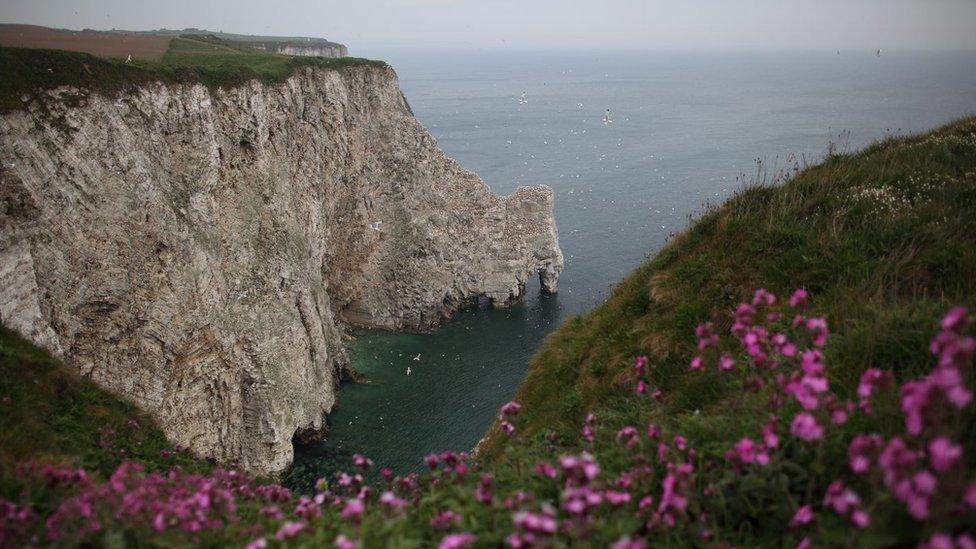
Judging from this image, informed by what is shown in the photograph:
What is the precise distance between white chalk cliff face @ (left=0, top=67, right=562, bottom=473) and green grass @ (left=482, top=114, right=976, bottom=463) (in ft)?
54.9

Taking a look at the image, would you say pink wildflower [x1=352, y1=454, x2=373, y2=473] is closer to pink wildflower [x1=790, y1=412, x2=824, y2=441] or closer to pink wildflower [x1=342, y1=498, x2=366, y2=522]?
pink wildflower [x1=342, y1=498, x2=366, y2=522]

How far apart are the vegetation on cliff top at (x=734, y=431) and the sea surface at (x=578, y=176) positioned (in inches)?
129

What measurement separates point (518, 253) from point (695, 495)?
52.0 meters

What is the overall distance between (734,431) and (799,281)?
15.5ft

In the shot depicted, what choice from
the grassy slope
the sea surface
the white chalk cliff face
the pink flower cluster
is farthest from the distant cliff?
the pink flower cluster

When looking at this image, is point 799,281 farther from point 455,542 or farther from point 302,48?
point 302,48

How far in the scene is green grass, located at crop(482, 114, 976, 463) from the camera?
272 inches

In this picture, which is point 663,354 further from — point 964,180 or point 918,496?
point 964,180

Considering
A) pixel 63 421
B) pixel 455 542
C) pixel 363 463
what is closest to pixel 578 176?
pixel 63 421

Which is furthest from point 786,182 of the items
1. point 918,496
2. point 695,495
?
point 918,496

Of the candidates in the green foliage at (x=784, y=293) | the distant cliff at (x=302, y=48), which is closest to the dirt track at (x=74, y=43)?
the green foliage at (x=784, y=293)

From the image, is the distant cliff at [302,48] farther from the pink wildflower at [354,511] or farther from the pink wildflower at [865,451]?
the pink wildflower at [865,451]

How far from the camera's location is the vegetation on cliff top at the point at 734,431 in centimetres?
389

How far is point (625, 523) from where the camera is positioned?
4.62 metres
